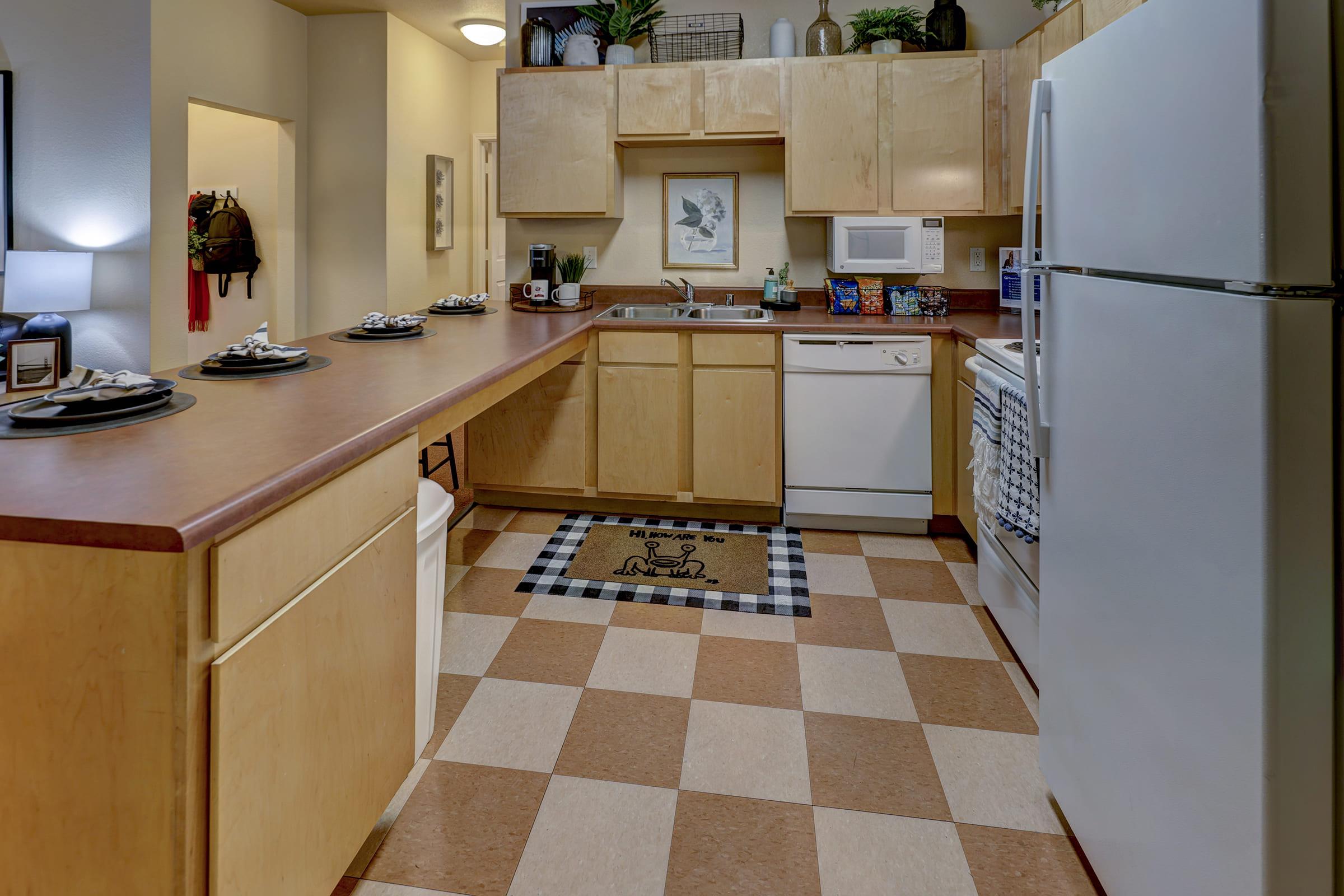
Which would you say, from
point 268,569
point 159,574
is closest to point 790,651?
point 268,569

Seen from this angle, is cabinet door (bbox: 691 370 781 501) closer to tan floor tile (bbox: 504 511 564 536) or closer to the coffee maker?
tan floor tile (bbox: 504 511 564 536)

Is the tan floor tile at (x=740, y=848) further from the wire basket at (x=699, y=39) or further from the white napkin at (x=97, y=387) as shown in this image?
the wire basket at (x=699, y=39)

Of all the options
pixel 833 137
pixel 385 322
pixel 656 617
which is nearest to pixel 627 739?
pixel 656 617

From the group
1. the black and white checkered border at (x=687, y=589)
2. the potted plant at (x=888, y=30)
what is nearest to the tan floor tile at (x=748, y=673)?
the black and white checkered border at (x=687, y=589)

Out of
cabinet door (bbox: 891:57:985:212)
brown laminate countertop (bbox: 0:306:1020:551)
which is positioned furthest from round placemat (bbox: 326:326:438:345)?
cabinet door (bbox: 891:57:985:212)

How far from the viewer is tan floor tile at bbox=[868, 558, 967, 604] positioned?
2.70 m

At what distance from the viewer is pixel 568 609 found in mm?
2572

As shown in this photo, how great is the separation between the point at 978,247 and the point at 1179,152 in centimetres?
292

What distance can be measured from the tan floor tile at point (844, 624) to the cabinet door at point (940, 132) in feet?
6.13

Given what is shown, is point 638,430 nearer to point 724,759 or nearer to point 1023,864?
point 724,759

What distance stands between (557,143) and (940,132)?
1748 mm

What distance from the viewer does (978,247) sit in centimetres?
372

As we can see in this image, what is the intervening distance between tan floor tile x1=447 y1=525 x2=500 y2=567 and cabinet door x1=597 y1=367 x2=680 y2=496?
579 millimetres

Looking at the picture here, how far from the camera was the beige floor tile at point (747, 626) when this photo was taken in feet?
7.93
